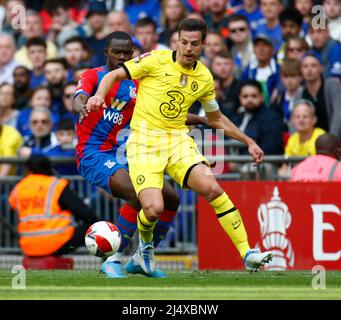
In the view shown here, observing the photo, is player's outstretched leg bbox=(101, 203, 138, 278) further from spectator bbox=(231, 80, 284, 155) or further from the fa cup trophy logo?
spectator bbox=(231, 80, 284, 155)

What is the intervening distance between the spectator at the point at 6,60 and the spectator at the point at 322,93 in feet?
19.2

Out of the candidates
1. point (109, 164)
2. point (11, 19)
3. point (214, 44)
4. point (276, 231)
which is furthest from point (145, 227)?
point (11, 19)

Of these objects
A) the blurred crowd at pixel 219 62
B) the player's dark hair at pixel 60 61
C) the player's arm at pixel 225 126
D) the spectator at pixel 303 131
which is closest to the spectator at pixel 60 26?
the blurred crowd at pixel 219 62

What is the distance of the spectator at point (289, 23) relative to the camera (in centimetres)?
1784

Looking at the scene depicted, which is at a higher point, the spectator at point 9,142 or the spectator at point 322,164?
the spectator at point 9,142

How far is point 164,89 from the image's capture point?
11.6 m

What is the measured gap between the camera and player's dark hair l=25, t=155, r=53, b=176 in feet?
50.2

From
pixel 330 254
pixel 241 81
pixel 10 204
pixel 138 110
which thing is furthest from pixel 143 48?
pixel 138 110

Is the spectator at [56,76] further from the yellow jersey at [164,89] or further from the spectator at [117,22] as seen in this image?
the yellow jersey at [164,89]

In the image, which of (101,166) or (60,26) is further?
(60,26)

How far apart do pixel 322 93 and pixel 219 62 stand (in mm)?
2037

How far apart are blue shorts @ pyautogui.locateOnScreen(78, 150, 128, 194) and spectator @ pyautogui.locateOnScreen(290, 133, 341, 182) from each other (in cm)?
318

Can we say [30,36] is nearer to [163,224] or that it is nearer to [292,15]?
[292,15]

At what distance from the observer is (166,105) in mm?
11695
